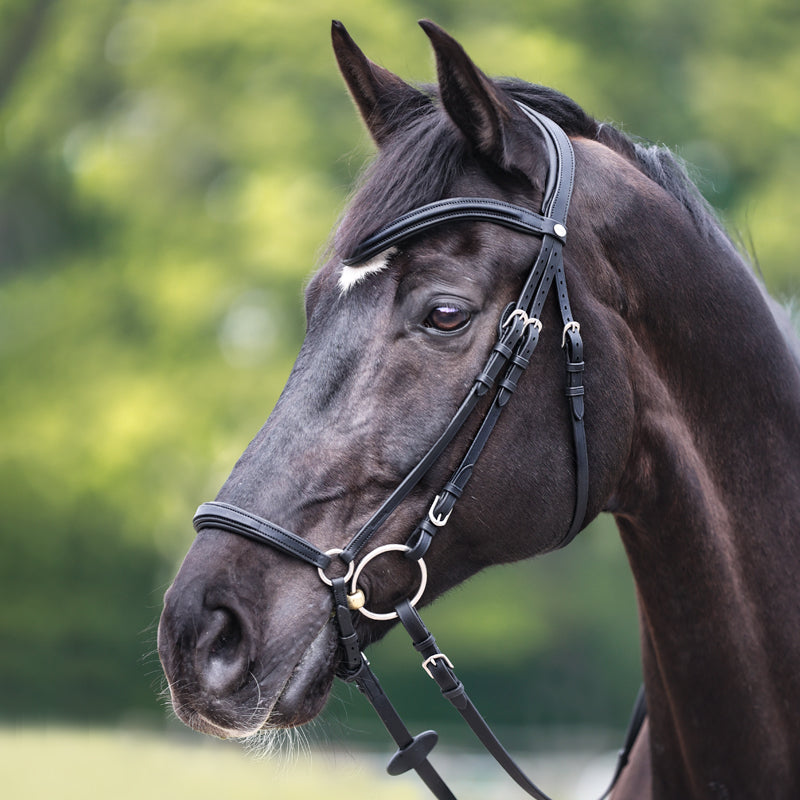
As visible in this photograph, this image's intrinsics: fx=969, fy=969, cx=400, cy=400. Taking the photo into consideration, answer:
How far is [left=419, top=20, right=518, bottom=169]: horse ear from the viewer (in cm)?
239

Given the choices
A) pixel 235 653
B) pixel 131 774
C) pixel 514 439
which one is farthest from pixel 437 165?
pixel 131 774

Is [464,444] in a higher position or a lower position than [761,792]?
higher

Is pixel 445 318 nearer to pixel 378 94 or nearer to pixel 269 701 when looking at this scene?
pixel 378 94

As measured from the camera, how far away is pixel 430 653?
2.43 m

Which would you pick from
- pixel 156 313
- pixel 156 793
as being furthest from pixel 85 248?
pixel 156 793

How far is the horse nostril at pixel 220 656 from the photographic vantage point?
2123 millimetres

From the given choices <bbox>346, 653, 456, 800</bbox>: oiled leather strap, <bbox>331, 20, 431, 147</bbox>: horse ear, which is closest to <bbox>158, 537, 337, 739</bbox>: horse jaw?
<bbox>346, 653, 456, 800</bbox>: oiled leather strap

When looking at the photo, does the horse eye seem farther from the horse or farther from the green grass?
the green grass

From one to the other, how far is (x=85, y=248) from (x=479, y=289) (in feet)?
32.0

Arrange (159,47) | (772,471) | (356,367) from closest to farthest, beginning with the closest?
(356,367) < (772,471) < (159,47)

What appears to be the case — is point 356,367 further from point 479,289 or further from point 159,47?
point 159,47

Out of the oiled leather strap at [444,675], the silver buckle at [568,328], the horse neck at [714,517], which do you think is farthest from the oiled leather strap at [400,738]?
the silver buckle at [568,328]

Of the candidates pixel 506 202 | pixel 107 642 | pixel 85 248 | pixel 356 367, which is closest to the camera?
pixel 356 367

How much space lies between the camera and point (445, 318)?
2385 mm
